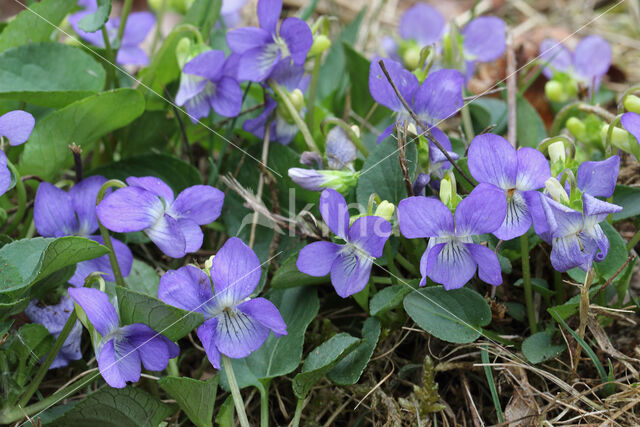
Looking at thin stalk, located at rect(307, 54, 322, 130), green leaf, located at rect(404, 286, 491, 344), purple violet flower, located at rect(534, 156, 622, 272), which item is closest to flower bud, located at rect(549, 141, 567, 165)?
purple violet flower, located at rect(534, 156, 622, 272)

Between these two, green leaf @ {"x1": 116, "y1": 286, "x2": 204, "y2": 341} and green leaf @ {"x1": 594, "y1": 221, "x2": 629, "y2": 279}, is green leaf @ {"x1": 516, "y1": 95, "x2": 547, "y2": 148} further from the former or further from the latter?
green leaf @ {"x1": 116, "y1": 286, "x2": 204, "y2": 341}

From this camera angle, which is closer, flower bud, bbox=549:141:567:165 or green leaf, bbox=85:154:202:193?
flower bud, bbox=549:141:567:165

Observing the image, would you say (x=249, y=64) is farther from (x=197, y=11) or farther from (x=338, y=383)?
(x=338, y=383)

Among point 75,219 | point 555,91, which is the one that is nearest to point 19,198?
point 75,219

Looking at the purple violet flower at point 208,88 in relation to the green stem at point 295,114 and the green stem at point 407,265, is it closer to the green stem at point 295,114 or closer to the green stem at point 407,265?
the green stem at point 295,114

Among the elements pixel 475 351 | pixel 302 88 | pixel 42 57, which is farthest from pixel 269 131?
pixel 475 351

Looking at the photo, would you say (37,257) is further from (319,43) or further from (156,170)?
(319,43)

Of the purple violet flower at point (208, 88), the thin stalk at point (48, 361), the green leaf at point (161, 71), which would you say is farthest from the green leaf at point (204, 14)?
the thin stalk at point (48, 361)
